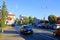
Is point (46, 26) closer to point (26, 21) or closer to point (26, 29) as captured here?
point (26, 29)

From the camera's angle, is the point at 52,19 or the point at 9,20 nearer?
the point at 52,19

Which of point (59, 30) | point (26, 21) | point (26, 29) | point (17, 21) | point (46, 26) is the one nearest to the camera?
point (59, 30)

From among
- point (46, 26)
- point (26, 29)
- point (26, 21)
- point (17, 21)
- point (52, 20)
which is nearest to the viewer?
point (26, 29)

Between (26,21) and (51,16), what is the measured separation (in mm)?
39374

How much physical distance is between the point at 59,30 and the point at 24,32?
29.8 feet

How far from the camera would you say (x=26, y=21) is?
138625 millimetres

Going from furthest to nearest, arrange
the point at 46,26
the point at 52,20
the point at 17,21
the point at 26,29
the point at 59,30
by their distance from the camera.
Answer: the point at 17,21 < the point at 52,20 < the point at 46,26 < the point at 26,29 < the point at 59,30

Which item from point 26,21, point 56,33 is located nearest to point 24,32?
point 56,33

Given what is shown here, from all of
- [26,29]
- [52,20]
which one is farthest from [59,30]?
[52,20]

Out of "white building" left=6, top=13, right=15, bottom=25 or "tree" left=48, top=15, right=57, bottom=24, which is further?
"tree" left=48, top=15, right=57, bottom=24

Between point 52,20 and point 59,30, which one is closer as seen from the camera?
point 59,30

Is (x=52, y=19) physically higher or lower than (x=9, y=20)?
higher

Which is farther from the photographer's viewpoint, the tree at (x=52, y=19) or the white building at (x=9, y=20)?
the tree at (x=52, y=19)

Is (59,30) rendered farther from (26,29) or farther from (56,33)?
(26,29)
